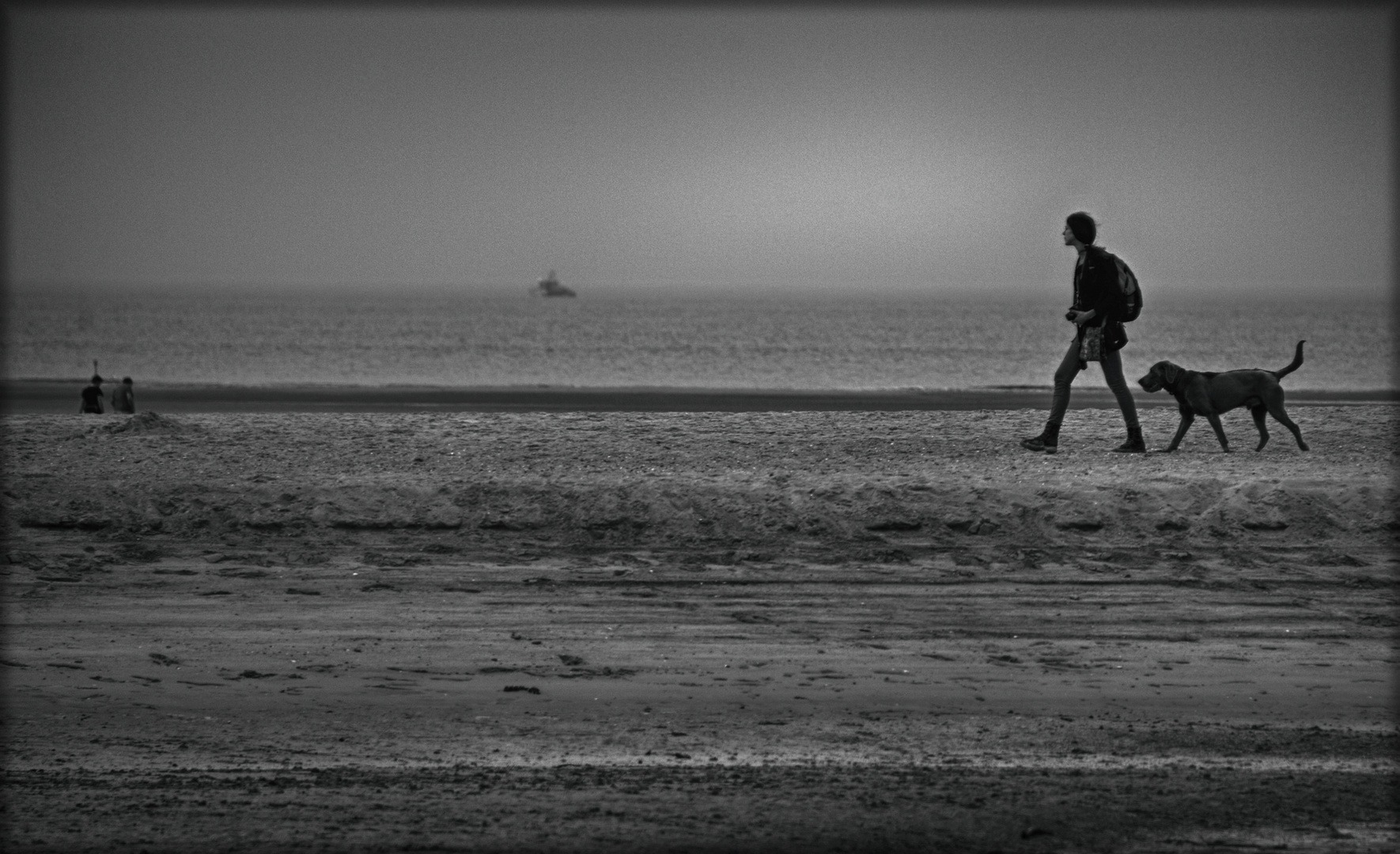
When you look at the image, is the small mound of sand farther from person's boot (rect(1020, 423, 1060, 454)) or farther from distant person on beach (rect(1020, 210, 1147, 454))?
distant person on beach (rect(1020, 210, 1147, 454))

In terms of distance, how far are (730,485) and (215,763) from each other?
206 inches

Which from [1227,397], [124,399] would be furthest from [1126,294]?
[124,399]

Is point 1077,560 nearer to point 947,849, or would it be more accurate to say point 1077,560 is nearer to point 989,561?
point 989,561

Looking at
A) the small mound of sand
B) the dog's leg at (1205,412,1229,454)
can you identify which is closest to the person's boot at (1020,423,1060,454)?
A: the dog's leg at (1205,412,1229,454)

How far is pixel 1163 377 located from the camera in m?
12.4

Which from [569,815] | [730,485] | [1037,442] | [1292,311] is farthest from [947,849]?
[1292,311]

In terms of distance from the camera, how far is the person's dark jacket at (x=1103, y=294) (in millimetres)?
11867

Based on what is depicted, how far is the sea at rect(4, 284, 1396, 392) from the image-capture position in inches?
1590

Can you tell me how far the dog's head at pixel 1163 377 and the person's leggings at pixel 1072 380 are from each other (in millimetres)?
229

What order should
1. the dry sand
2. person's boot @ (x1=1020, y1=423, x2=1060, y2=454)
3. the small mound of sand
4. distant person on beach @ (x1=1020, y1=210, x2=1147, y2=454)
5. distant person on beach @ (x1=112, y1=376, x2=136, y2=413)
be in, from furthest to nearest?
distant person on beach @ (x1=112, y1=376, x2=136, y2=413), the small mound of sand, person's boot @ (x1=1020, y1=423, x2=1060, y2=454), distant person on beach @ (x1=1020, y1=210, x2=1147, y2=454), the dry sand

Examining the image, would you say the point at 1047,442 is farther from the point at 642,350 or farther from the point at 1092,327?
the point at 642,350

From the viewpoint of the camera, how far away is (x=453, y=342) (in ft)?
228

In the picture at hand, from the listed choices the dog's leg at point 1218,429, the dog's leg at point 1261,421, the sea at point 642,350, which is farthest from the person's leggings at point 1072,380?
the sea at point 642,350

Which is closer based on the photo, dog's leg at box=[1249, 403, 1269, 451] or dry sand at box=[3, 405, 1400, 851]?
dry sand at box=[3, 405, 1400, 851]
